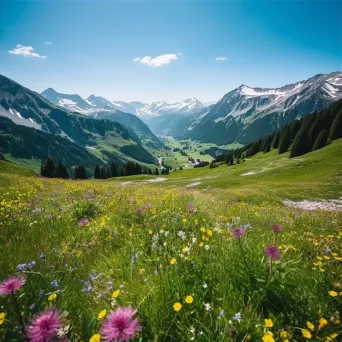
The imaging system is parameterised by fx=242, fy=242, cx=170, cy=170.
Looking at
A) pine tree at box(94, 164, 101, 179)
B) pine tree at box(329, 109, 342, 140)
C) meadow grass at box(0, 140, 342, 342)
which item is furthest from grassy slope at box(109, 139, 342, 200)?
pine tree at box(94, 164, 101, 179)

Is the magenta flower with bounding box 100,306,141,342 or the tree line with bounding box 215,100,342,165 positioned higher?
the tree line with bounding box 215,100,342,165

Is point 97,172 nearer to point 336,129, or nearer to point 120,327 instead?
point 336,129

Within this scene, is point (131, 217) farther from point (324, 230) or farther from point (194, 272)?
point (324, 230)

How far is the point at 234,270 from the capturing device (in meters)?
3.34

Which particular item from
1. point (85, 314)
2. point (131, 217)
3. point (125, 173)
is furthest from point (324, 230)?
point (125, 173)

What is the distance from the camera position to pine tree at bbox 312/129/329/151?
83125 mm

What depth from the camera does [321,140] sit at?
8338 centimetres

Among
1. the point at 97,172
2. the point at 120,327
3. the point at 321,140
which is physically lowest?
the point at 97,172

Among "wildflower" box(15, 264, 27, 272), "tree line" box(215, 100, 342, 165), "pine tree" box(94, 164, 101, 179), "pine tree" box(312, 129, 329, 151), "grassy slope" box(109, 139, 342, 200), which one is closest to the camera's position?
"wildflower" box(15, 264, 27, 272)

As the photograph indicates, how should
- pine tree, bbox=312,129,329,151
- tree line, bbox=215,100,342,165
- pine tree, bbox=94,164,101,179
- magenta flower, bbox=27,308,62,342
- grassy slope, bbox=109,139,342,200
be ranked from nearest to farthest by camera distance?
magenta flower, bbox=27,308,62,342 < grassy slope, bbox=109,139,342,200 < pine tree, bbox=312,129,329,151 < tree line, bbox=215,100,342,165 < pine tree, bbox=94,164,101,179

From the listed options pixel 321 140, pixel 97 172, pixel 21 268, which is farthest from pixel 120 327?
pixel 97 172

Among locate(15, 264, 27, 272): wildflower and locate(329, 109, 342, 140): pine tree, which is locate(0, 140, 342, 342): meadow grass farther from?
locate(329, 109, 342, 140): pine tree

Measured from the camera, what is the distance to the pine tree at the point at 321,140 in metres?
83.1

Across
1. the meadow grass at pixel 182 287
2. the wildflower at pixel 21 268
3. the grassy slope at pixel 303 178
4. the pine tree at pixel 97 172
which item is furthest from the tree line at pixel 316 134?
the pine tree at pixel 97 172
